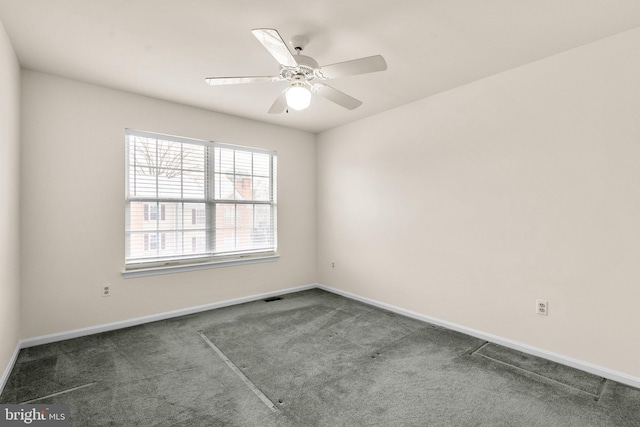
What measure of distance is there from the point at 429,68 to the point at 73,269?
4.02 meters

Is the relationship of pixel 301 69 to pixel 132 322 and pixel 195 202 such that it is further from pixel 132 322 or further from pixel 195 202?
pixel 132 322

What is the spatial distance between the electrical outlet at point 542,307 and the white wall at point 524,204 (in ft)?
0.12

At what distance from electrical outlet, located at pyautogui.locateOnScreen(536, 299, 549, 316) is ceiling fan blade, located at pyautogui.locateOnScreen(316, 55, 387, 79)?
95.1 inches

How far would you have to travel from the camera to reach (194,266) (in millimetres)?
3887

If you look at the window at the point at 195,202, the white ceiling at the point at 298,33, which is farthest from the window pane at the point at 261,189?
the white ceiling at the point at 298,33

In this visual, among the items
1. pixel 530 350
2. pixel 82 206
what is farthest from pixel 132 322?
pixel 530 350

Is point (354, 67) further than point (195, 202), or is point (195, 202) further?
point (195, 202)

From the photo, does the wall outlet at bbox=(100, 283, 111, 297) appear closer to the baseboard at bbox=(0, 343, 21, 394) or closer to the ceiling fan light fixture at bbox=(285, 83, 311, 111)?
the baseboard at bbox=(0, 343, 21, 394)

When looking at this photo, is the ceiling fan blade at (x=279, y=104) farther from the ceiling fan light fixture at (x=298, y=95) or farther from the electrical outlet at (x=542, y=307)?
the electrical outlet at (x=542, y=307)

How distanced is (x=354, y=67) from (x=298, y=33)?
0.58 metres

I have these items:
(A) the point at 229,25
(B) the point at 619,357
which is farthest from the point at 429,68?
(B) the point at 619,357

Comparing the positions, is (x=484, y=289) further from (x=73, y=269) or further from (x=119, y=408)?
(x=73, y=269)

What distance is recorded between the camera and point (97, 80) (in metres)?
3.11

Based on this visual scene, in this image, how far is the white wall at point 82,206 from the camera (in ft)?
9.60
